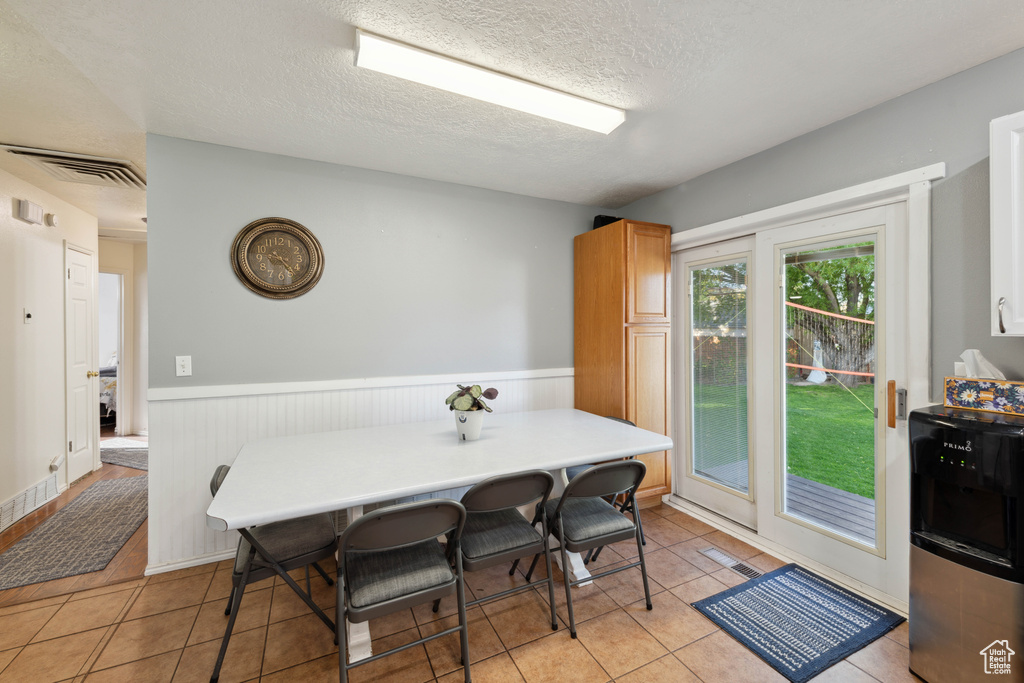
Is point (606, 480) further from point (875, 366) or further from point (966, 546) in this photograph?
point (875, 366)

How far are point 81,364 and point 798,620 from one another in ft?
19.9

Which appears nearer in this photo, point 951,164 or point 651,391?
point 951,164

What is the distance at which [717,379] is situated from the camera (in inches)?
125

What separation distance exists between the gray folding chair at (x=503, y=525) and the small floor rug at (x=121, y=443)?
5297mm

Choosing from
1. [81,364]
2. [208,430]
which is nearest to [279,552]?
[208,430]

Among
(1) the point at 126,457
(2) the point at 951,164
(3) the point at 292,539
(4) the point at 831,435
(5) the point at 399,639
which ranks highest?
(2) the point at 951,164

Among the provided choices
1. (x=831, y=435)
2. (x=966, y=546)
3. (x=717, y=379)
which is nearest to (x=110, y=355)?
(x=717, y=379)

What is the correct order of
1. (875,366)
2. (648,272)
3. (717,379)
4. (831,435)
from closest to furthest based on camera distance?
(875,366) < (831,435) < (717,379) < (648,272)

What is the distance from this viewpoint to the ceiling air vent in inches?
111

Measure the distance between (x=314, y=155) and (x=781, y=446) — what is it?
143 inches

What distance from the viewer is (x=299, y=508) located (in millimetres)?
1503

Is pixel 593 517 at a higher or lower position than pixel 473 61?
lower

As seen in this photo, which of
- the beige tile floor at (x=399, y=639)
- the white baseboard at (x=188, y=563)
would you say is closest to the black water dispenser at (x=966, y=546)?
the beige tile floor at (x=399, y=639)

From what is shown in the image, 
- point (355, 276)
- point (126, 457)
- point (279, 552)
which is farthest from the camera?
point (126, 457)
